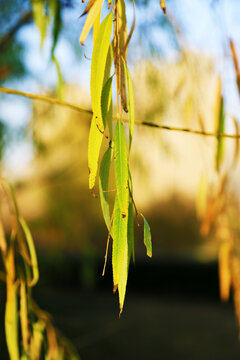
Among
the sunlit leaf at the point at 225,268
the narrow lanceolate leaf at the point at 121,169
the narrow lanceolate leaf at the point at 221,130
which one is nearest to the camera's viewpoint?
the narrow lanceolate leaf at the point at 121,169

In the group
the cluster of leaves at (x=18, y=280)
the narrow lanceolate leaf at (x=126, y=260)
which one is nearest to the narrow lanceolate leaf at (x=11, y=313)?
the cluster of leaves at (x=18, y=280)

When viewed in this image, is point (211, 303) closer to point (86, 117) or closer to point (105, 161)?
point (86, 117)

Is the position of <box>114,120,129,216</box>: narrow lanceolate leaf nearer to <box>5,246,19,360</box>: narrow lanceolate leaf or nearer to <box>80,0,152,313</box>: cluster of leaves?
<box>80,0,152,313</box>: cluster of leaves

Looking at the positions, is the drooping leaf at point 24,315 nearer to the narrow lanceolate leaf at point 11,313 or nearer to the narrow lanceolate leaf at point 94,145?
the narrow lanceolate leaf at point 11,313

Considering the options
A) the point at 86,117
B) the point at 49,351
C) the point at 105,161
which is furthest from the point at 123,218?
the point at 86,117

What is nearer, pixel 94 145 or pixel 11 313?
pixel 94 145

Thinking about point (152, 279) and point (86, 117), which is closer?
point (86, 117)

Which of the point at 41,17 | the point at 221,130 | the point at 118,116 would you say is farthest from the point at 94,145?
the point at 41,17

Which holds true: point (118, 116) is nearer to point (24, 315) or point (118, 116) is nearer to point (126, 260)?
point (126, 260)
